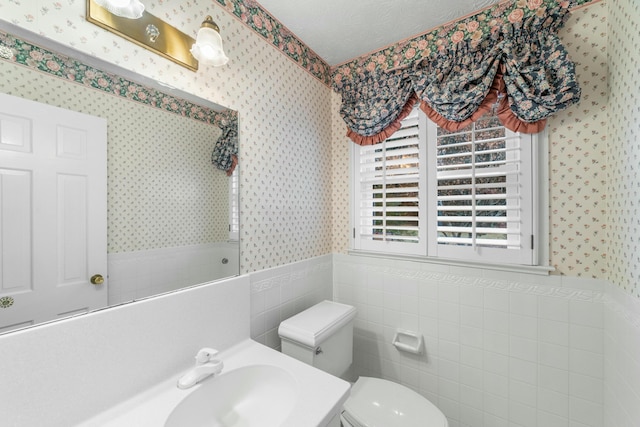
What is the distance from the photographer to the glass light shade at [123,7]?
0.80 metres

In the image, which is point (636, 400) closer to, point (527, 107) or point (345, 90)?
point (527, 107)

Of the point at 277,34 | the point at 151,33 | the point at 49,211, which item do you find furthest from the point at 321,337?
the point at 277,34

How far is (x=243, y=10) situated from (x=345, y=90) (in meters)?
0.80

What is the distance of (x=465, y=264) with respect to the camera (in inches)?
59.8

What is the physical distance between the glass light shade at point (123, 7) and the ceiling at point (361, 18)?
29.8 inches

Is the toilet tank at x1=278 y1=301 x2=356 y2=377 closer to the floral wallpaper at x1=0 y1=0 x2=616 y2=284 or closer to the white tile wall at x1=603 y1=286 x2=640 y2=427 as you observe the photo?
the floral wallpaper at x1=0 y1=0 x2=616 y2=284

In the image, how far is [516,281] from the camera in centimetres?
140

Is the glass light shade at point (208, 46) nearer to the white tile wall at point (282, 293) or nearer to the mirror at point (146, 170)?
the mirror at point (146, 170)

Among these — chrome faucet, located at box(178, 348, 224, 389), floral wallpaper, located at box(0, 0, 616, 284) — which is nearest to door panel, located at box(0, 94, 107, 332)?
floral wallpaper, located at box(0, 0, 616, 284)

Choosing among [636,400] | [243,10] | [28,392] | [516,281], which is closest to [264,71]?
[243,10]

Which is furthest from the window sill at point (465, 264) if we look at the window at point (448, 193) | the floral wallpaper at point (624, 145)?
the floral wallpaper at point (624, 145)

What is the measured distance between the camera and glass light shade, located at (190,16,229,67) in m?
1.00

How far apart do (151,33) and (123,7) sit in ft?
0.46

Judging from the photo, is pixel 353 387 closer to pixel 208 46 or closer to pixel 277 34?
pixel 208 46
